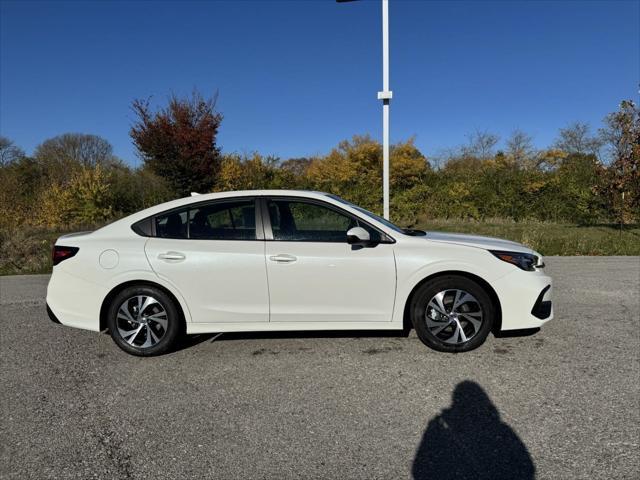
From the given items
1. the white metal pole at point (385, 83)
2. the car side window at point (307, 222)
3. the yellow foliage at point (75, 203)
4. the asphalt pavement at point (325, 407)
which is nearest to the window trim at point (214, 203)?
the car side window at point (307, 222)

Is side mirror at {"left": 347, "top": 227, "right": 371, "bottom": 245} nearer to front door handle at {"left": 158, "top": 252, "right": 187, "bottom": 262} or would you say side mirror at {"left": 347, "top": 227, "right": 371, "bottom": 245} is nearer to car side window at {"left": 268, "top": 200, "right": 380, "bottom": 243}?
car side window at {"left": 268, "top": 200, "right": 380, "bottom": 243}

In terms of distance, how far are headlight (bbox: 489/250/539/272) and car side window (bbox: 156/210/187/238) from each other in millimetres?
2937

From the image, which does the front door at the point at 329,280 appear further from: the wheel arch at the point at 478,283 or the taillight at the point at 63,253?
the taillight at the point at 63,253

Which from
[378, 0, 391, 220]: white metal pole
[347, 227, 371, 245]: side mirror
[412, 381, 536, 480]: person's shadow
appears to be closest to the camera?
[412, 381, 536, 480]: person's shadow

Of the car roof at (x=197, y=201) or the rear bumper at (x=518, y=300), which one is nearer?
the rear bumper at (x=518, y=300)

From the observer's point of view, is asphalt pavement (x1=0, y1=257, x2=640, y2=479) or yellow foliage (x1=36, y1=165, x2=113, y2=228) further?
yellow foliage (x1=36, y1=165, x2=113, y2=228)

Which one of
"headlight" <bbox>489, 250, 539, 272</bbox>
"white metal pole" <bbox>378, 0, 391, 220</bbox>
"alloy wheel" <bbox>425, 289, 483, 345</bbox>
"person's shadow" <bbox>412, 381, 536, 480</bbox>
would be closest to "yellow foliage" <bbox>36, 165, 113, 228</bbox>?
"white metal pole" <bbox>378, 0, 391, 220</bbox>

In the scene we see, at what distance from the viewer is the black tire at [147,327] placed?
405 cm

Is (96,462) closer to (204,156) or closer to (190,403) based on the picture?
(190,403)

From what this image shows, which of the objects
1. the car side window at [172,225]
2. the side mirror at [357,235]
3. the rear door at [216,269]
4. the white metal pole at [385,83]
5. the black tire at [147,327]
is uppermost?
the white metal pole at [385,83]

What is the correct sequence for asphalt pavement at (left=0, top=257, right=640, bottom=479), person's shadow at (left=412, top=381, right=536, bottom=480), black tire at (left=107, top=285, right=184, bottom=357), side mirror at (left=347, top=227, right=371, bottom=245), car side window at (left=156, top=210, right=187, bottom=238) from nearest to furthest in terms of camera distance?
1. person's shadow at (left=412, top=381, right=536, bottom=480)
2. asphalt pavement at (left=0, top=257, right=640, bottom=479)
3. side mirror at (left=347, top=227, right=371, bottom=245)
4. black tire at (left=107, top=285, right=184, bottom=357)
5. car side window at (left=156, top=210, right=187, bottom=238)

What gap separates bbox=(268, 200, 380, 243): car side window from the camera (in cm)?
411

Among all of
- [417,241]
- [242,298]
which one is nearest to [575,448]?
[417,241]

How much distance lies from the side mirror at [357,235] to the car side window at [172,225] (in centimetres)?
158
